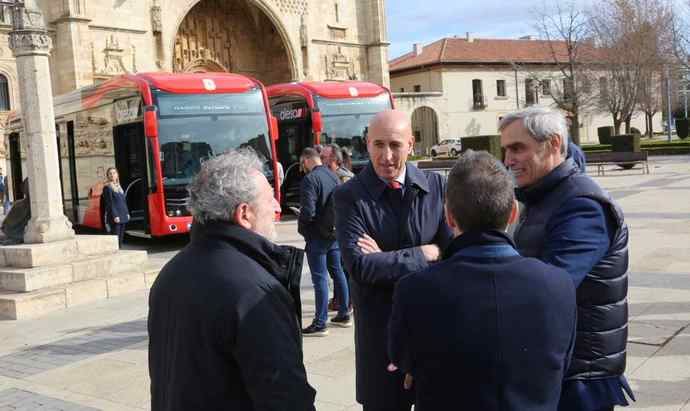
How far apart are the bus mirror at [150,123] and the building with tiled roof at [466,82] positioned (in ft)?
119

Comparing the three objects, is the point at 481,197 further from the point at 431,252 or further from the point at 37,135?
the point at 37,135

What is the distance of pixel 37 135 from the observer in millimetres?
9891

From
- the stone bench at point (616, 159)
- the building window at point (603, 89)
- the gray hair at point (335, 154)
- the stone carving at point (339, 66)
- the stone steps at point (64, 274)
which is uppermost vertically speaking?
the stone carving at point (339, 66)

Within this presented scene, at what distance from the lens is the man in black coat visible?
219 centimetres

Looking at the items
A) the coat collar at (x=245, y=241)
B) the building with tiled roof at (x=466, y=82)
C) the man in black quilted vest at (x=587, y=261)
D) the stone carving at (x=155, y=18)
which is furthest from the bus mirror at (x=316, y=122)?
the building with tiled roof at (x=466, y=82)

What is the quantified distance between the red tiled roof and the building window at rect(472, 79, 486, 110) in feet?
5.19

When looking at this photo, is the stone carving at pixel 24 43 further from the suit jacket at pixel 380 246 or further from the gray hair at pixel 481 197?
the gray hair at pixel 481 197

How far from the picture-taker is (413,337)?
222cm

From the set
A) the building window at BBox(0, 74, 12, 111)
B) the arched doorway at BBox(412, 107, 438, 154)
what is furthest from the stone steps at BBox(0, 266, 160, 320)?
the arched doorway at BBox(412, 107, 438, 154)

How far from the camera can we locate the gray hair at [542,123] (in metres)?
2.74

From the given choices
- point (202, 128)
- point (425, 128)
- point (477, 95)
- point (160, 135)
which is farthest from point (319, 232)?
point (477, 95)

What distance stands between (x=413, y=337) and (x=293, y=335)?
382 millimetres

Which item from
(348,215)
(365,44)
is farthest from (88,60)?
(348,215)

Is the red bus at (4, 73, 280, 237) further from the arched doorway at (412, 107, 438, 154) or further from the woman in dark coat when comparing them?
the arched doorway at (412, 107, 438, 154)
